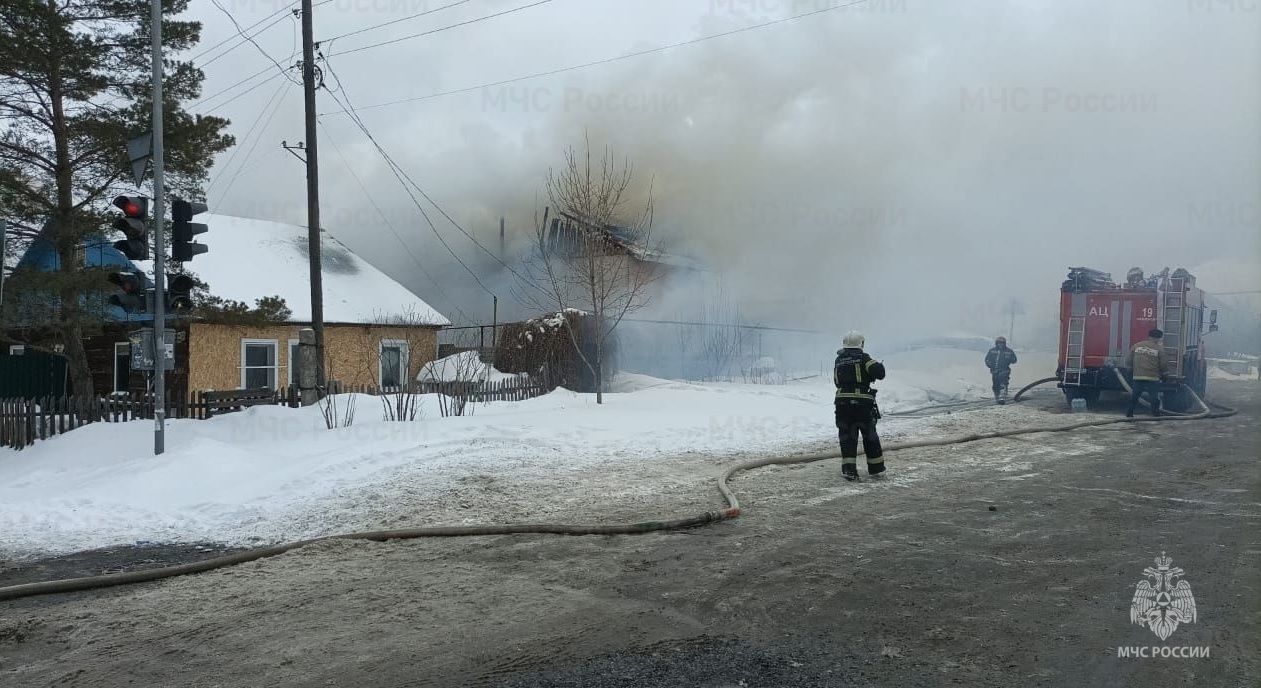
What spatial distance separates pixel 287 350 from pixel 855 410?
45.5ft

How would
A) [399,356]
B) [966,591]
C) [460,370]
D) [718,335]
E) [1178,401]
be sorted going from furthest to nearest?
1. [718,335]
2. [399,356]
3. [460,370]
4. [1178,401]
5. [966,591]

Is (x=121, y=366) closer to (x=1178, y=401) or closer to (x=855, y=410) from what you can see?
(x=855, y=410)

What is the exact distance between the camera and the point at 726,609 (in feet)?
13.8

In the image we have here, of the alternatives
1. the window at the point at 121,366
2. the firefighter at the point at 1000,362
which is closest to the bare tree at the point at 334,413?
the window at the point at 121,366

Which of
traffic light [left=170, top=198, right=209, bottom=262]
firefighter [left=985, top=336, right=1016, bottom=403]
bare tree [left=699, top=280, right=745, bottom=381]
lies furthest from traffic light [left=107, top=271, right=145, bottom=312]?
bare tree [left=699, top=280, right=745, bottom=381]

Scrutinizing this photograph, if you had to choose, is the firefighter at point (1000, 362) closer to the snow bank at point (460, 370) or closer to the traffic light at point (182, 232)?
the snow bank at point (460, 370)

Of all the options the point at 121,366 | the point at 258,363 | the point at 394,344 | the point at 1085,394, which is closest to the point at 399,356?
the point at 394,344

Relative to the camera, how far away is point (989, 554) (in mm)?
5105

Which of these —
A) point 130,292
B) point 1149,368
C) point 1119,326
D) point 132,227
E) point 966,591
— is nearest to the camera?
point 966,591

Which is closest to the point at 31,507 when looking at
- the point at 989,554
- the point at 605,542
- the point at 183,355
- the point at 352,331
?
the point at 605,542

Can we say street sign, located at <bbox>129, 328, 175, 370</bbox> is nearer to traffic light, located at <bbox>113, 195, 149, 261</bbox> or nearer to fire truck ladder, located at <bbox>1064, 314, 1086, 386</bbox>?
traffic light, located at <bbox>113, 195, 149, 261</bbox>

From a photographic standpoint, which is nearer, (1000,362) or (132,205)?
(132,205)

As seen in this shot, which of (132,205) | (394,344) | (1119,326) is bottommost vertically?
(394,344)

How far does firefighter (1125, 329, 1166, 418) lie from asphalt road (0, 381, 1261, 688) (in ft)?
23.3
